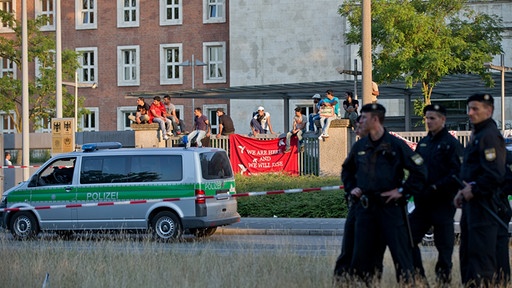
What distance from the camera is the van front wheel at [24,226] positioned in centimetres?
2080

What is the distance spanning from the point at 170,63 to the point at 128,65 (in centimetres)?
265

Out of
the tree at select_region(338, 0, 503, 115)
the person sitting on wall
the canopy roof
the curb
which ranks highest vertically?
the tree at select_region(338, 0, 503, 115)

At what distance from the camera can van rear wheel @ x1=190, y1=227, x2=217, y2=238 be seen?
2055 centimetres

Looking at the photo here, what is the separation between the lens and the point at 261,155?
3216 centimetres

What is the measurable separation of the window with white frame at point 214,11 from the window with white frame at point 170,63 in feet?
7.55


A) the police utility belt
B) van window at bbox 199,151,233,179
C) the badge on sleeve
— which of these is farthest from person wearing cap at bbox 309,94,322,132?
the badge on sleeve

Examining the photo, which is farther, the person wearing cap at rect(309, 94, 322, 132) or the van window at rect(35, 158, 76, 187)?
Answer: the person wearing cap at rect(309, 94, 322, 132)

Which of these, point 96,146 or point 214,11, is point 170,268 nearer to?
point 96,146

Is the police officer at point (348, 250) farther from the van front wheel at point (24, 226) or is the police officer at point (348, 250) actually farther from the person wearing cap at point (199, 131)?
the person wearing cap at point (199, 131)

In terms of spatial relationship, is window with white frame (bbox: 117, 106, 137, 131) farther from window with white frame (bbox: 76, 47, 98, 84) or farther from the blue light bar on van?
the blue light bar on van

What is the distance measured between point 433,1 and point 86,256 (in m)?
30.8

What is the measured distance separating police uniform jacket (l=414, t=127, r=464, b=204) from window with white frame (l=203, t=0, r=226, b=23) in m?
50.7

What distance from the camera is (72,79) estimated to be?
58.7m

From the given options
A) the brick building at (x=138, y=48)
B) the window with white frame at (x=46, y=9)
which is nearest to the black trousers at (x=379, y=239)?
the brick building at (x=138, y=48)
